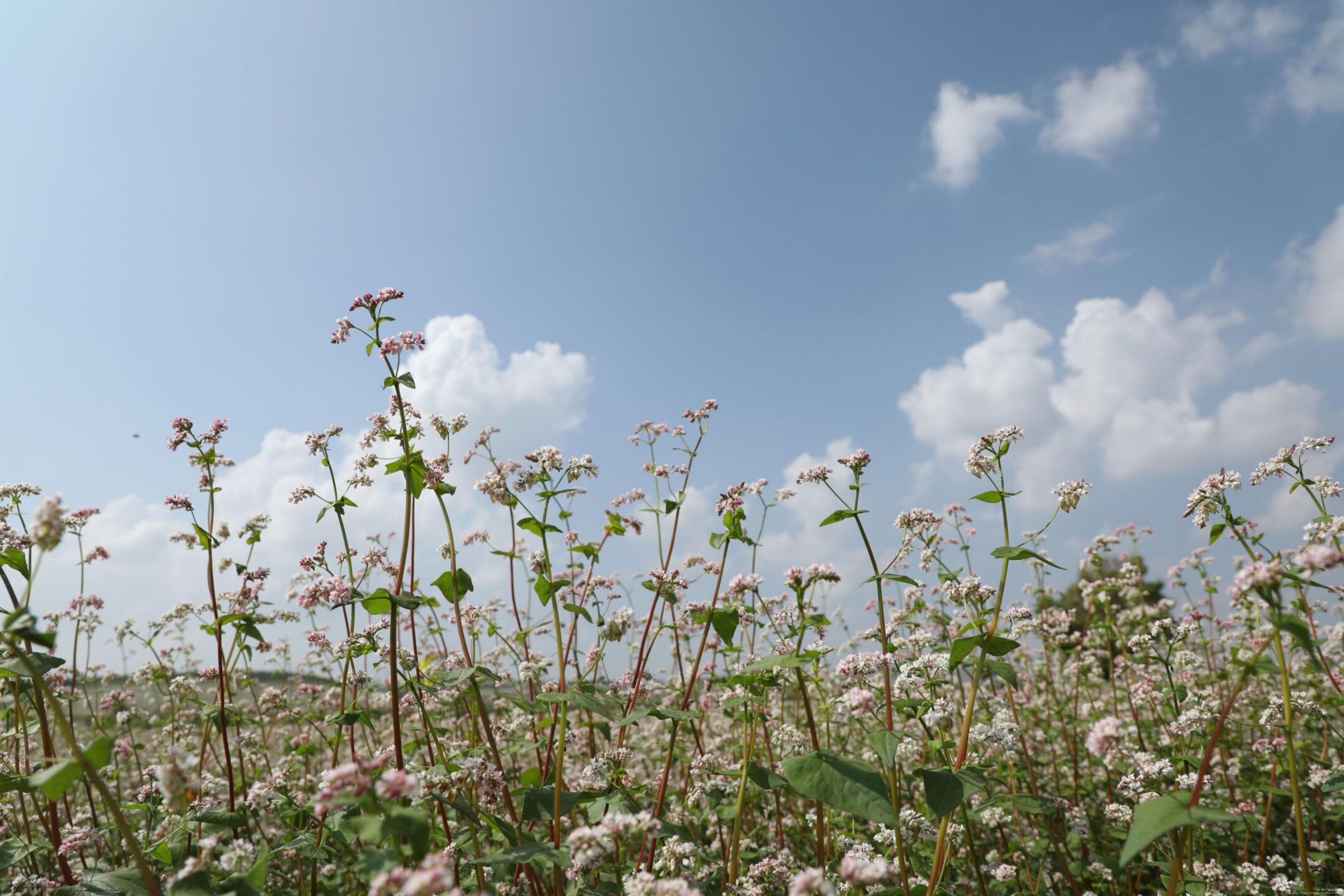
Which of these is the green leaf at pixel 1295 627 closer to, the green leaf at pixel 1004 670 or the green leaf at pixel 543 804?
the green leaf at pixel 1004 670

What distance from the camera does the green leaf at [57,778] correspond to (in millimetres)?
2008

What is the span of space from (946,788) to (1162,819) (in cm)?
85

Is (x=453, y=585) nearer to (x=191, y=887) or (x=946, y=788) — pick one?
(x=191, y=887)

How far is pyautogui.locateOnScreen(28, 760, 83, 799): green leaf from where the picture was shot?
2008 millimetres

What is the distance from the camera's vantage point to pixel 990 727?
379cm

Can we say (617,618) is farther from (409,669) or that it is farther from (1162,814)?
(1162,814)

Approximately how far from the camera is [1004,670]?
3.28 metres

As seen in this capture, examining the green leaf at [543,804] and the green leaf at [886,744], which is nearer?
the green leaf at [886,744]

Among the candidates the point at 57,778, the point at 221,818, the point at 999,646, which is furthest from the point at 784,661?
the point at 221,818

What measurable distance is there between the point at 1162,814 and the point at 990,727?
1531 millimetres

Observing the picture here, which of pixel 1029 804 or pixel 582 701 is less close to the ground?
pixel 582 701

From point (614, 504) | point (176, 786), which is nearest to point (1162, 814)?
point (176, 786)

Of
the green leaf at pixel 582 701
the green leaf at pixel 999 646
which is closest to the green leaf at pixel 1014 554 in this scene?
the green leaf at pixel 999 646

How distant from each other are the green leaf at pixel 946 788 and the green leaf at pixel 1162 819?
0.67 m
